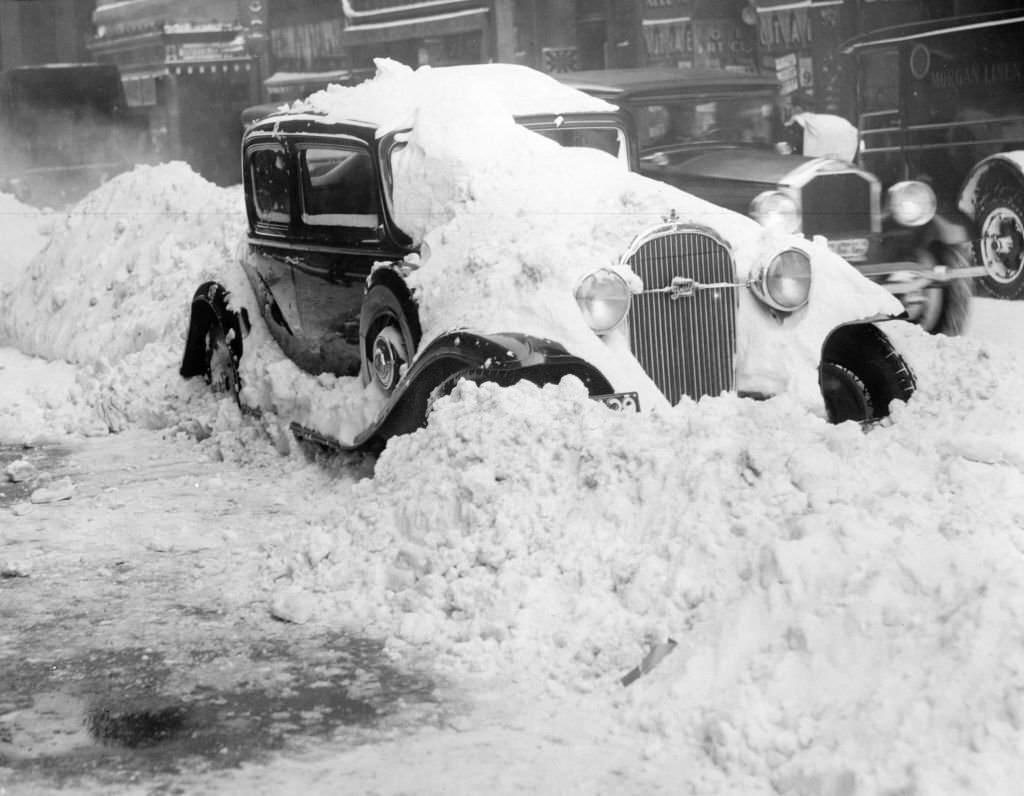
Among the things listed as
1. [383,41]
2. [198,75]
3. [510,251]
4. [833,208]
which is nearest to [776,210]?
[833,208]

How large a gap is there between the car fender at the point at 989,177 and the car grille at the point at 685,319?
15.7 feet

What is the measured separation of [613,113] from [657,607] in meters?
4.06

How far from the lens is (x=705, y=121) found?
1095 cm

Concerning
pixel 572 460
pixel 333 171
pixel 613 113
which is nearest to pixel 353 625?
pixel 572 460

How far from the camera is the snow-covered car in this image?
6.16 m

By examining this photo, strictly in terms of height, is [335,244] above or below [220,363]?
above

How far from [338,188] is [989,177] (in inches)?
217

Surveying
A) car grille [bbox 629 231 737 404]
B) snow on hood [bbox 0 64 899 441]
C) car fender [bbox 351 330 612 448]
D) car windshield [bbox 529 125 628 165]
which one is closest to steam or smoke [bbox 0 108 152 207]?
snow on hood [bbox 0 64 899 441]

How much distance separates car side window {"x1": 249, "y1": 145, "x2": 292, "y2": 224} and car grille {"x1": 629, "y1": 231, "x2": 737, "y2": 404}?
2438 millimetres

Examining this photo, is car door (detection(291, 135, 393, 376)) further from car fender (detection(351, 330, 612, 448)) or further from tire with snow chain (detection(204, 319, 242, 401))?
car fender (detection(351, 330, 612, 448))

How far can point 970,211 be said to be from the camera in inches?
415

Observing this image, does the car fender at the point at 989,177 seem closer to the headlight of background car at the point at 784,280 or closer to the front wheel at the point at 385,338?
the headlight of background car at the point at 784,280

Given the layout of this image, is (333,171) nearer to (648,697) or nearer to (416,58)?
(648,697)

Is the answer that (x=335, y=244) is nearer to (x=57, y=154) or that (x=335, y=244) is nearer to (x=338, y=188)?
(x=338, y=188)
